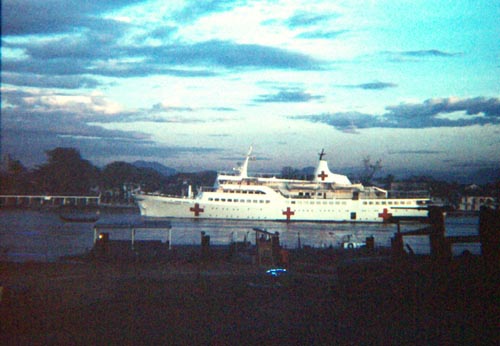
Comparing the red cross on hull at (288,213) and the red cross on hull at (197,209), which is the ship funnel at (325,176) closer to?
the red cross on hull at (288,213)

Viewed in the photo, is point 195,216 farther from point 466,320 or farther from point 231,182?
point 466,320

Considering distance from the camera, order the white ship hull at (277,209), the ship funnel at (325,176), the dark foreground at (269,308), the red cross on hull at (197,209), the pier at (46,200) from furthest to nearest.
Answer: the pier at (46,200)
the ship funnel at (325,176)
the red cross on hull at (197,209)
the white ship hull at (277,209)
the dark foreground at (269,308)

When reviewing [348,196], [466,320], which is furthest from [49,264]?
[348,196]

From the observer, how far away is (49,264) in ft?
41.9

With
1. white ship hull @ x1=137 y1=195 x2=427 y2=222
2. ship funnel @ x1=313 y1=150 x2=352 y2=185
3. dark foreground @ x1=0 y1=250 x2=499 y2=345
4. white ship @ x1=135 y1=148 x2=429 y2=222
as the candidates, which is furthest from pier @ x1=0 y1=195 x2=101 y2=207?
dark foreground @ x1=0 y1=250 x2=499 y2=345

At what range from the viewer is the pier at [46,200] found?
55644 mm

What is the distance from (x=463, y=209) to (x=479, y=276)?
37.9 m

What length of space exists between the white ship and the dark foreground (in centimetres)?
3029

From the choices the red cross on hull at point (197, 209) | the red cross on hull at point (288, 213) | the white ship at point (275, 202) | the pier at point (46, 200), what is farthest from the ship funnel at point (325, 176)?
the pier at point (46, 200)

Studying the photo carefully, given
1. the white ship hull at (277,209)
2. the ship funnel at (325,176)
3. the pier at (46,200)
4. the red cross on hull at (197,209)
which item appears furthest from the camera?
the pier at (46,200)

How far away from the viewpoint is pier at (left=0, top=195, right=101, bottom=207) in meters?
55.6

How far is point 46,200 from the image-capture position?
57.0 m

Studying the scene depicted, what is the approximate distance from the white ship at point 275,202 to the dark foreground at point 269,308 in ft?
99.4

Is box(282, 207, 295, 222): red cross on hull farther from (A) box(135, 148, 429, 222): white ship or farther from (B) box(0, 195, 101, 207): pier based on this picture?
(B) box(0, 195, 101, 207): pier
